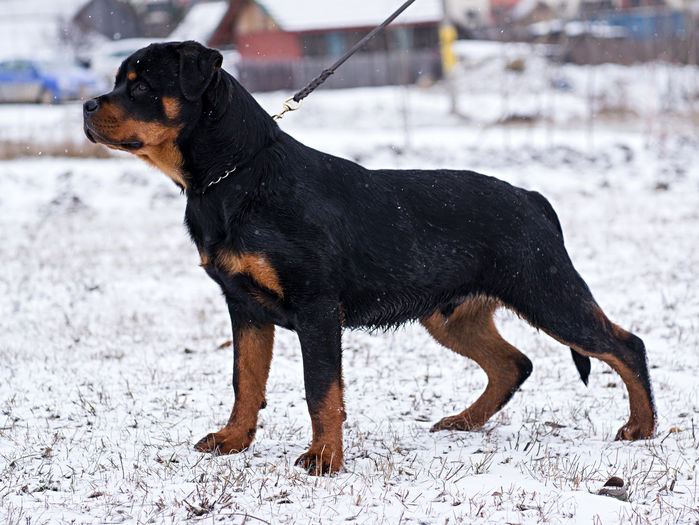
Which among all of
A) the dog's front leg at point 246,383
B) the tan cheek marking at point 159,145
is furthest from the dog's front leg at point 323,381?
the tan cheek marking at point 159,145

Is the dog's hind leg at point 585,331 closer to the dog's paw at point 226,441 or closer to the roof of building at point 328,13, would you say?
the dog's paw at point 226,441

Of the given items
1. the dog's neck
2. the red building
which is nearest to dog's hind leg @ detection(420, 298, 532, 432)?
the dog's neck

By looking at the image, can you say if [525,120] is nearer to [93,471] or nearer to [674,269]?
[674,269]

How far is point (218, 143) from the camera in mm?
3973

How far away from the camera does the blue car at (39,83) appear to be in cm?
2633

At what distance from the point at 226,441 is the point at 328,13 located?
3824 cm

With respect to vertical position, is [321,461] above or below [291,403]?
above

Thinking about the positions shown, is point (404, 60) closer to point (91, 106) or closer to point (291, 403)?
point (291, 403)

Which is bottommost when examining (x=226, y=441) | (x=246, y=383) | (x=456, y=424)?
(x=456, y=424)

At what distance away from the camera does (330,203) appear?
13.4ft

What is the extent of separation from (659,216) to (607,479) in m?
9.40

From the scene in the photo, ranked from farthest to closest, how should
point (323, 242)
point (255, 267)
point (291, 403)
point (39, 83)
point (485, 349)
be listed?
point (39, 83), point (291, 403), point (485, 349), point (323, 242), point (255, 267)

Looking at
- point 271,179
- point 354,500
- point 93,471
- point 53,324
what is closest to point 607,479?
point 354,500

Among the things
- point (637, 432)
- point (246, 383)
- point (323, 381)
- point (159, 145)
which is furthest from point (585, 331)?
point (159, 145)
